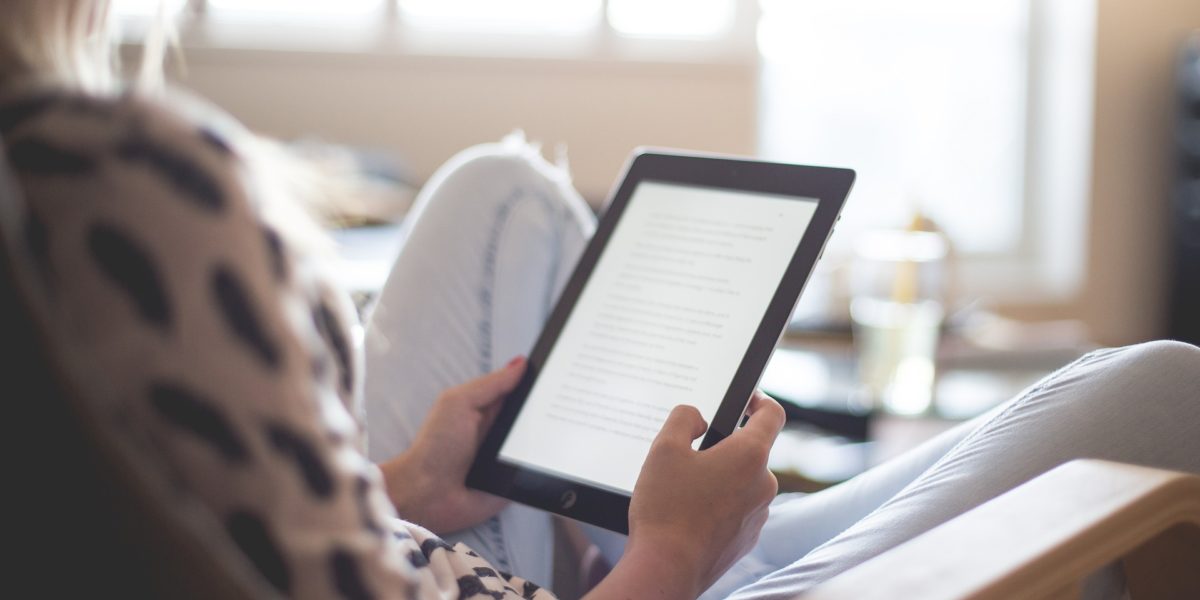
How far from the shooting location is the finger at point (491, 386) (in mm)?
942

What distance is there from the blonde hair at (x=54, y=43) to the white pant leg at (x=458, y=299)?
0.52 metres

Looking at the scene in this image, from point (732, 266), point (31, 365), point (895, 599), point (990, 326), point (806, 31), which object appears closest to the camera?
point (31, 365)

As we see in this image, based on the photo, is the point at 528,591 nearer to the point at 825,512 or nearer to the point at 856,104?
the point at 825,512

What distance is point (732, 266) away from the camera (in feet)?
2.85

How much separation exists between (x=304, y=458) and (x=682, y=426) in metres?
0.30

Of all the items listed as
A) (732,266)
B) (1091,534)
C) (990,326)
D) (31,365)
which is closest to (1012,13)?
(990,326)

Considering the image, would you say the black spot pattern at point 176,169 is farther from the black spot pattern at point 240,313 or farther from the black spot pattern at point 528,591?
the black spot pattern at point 528,591

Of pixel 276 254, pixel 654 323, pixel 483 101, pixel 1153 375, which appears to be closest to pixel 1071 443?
pixel 1153 375

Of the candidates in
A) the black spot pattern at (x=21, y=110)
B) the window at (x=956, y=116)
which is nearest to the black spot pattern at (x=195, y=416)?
the black spot pattern at (x=21, y=110)

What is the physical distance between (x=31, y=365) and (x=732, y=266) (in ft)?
1.82

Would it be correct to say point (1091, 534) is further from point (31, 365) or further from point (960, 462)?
point (31, 365)

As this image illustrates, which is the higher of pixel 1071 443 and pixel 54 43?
pixel 54 43

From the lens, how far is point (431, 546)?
750 mm

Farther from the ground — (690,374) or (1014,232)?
(690,374)
